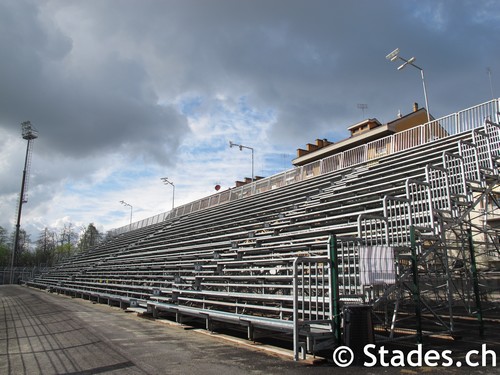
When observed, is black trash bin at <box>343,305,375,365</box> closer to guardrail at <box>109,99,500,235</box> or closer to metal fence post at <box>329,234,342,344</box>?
metal fence post at <box>329,234,342,344</box>

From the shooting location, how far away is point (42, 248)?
260 feet

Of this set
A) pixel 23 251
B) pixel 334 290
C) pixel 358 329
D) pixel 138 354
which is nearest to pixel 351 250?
pixel 334 290

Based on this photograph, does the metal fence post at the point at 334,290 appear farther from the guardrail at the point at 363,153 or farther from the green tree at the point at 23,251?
the green tree at the point at 23,251

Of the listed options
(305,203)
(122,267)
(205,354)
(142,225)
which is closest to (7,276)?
(142,225)

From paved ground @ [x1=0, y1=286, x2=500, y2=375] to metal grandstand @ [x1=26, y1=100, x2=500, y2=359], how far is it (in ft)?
1.88

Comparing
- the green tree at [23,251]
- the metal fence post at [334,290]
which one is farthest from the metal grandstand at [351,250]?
the green tree at [23,251]

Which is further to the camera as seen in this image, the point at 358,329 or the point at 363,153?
the point at 363,153

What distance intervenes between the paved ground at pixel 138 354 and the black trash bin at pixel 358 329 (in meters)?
0.33

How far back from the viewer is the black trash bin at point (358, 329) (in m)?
5.33

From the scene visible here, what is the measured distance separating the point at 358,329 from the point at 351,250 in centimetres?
234

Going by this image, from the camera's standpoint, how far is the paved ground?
17.4 ft

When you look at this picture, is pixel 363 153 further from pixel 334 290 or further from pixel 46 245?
pixel 46 245

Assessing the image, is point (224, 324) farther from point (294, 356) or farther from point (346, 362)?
point (346, 362)

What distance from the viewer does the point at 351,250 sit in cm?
750
